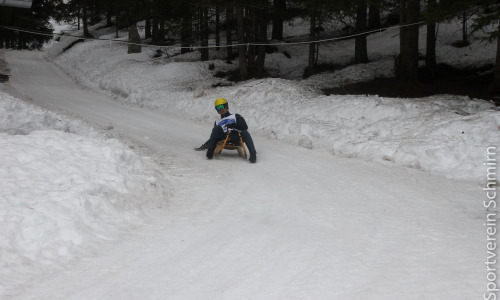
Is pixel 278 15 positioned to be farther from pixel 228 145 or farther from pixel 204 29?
pixel 228 145

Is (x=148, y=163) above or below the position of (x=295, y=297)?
above

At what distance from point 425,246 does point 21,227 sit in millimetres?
4452

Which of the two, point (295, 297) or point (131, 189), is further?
point (131, 189)

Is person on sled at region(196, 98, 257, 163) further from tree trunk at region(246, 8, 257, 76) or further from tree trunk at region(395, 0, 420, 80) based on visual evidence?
tree trunk at region(246, 8, 257, 76)

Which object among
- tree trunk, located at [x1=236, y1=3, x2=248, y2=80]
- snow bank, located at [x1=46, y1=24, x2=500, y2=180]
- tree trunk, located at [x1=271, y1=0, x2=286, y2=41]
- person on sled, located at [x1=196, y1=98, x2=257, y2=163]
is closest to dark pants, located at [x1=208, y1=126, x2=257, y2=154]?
person on sled, located at [x1=196, y1=98, x2=257, y2=163]

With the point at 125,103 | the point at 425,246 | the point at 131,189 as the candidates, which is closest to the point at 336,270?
the point at 425,246

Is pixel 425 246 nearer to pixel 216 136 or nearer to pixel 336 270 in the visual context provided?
pixel 336 270

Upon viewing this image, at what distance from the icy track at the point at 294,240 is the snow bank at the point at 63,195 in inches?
11.2

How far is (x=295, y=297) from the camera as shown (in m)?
3.77

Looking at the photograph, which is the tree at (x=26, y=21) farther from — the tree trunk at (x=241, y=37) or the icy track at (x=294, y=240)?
the icy track at (x=294, y=240)

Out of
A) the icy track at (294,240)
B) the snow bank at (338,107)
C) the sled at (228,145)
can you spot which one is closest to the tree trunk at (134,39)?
the snow bank at (338,107)

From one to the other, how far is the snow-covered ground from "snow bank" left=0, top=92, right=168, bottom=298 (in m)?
0.02

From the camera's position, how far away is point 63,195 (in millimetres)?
5293

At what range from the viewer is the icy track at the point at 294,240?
12.8ft
